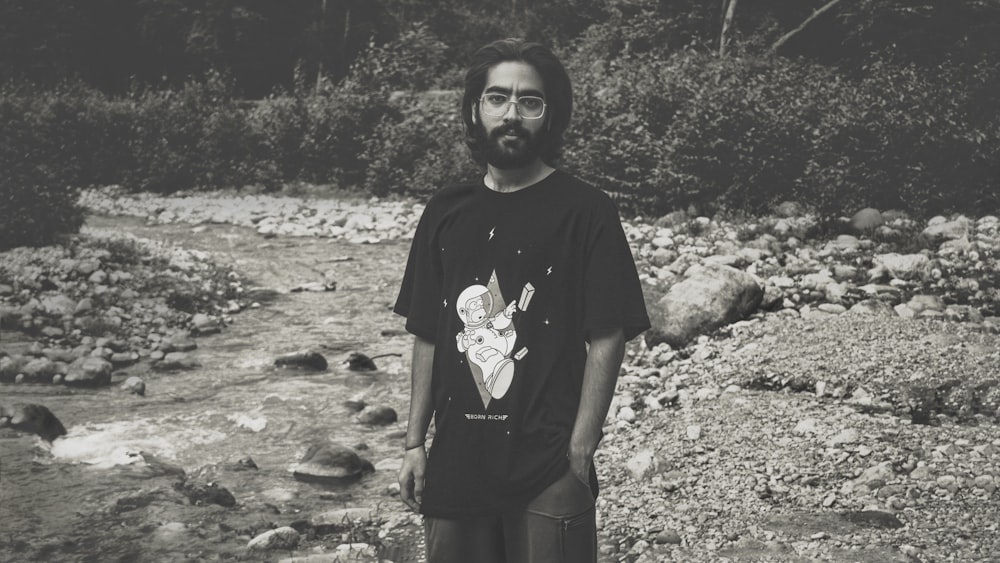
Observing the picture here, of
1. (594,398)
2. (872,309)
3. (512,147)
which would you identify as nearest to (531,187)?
(512,147)

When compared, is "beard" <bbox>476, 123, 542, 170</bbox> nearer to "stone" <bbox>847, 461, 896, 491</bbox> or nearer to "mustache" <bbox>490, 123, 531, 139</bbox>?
"mustache" <bbox>490, 123, 531, 139</bbox>

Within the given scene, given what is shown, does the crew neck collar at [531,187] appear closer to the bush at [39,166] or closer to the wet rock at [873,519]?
the wet rock at [873,519]

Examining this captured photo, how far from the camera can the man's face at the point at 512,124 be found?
185 centimetres

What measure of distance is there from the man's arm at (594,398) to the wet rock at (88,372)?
2.95m

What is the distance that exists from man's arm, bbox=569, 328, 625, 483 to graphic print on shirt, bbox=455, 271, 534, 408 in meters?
0.13

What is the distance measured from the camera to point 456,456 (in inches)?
71.2

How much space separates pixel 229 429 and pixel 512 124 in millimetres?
2576

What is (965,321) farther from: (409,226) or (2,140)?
(2,140)

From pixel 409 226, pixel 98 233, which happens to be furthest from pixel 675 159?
pixel 98 233

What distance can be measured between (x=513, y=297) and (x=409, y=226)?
3030 millimetres

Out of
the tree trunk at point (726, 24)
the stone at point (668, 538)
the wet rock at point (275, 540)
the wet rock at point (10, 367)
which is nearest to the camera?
the stone at point (668, 538)

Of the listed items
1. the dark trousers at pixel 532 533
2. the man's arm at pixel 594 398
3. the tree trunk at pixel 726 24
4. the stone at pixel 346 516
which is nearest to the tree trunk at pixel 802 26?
the tree trunk at pixel 726 24

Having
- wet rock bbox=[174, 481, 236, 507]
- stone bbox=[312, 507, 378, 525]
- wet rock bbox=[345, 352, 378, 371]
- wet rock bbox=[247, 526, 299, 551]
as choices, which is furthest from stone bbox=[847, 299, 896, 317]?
wet rock bbox=[174, 481, 236, 507]

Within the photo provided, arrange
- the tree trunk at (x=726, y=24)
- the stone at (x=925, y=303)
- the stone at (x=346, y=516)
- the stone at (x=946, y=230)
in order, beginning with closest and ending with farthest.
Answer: the stone at (x=346, y=516), the stone at (x=925, y=303), the stone at (x=946, y=230), the tree trunk at (x=726, y=24)
